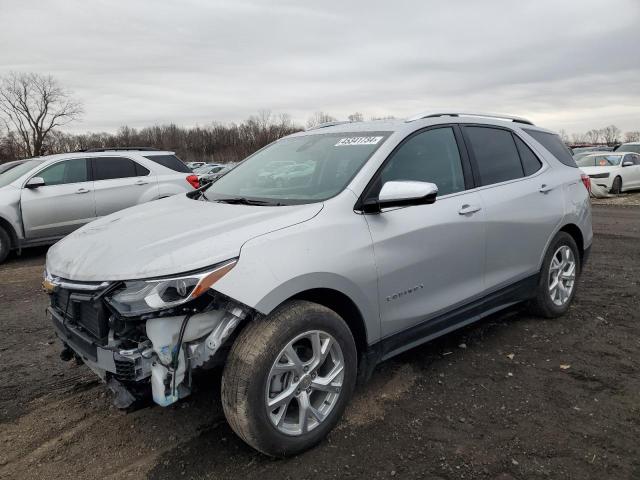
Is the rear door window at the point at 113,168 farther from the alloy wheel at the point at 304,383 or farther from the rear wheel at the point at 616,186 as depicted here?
the rear wheel at the point at 616,186

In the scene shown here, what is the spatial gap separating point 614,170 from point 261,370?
1767 centimetres

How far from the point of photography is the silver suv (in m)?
2.38

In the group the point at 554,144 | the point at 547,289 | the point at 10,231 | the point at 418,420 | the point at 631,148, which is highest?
the point at 554,144

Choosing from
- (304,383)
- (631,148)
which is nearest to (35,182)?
(304,383)

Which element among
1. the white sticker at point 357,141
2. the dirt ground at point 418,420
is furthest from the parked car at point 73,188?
the white sticker at point 357,141

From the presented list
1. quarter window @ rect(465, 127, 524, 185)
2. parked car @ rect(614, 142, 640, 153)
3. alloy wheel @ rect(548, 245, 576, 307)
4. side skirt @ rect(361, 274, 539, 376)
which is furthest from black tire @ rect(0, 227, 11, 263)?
parked car @ rect(614, 142, 640, 153)

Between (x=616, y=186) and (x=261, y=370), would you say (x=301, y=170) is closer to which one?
(x=261, y=370)

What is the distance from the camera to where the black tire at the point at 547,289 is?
4.38m

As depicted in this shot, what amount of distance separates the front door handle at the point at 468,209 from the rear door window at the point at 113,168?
289 inches

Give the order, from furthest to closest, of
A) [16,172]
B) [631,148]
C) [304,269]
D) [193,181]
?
[631,148]
[193,181]
[16,172]
[304,269]

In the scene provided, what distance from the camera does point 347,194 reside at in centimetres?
295

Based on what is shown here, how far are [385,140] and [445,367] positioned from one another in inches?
67.6

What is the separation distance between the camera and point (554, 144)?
482 cm

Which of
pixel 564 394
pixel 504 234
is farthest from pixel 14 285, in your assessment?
pixel 564 394
